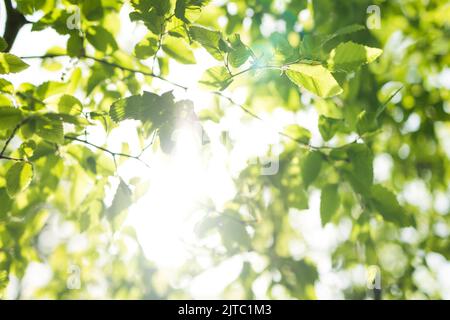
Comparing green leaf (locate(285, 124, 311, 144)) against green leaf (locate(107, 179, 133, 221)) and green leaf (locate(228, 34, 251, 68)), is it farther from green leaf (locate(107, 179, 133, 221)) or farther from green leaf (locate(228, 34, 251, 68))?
green leaf (locate(107, 179, 133, 221))

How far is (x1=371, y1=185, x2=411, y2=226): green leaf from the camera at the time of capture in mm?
1347

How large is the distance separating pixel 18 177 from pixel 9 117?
0.23m

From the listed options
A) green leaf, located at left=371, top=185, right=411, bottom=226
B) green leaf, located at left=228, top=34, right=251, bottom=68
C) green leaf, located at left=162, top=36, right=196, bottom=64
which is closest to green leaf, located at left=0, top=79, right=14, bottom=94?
green leaf, located at left=162, top=36, right=196, bottom=64

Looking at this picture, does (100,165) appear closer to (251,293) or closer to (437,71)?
(251,293)

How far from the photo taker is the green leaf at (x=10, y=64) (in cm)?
104

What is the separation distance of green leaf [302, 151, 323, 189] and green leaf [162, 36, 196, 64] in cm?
60

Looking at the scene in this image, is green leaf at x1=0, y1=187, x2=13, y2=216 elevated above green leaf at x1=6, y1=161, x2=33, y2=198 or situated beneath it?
situated beneath

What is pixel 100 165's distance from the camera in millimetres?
1699

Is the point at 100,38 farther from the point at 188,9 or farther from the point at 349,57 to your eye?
the point at 349,57

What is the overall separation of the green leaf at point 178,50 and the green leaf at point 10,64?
48 cm

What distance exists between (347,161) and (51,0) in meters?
1.37

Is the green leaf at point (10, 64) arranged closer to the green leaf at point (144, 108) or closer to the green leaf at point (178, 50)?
the green leaf at point (144, 108)
